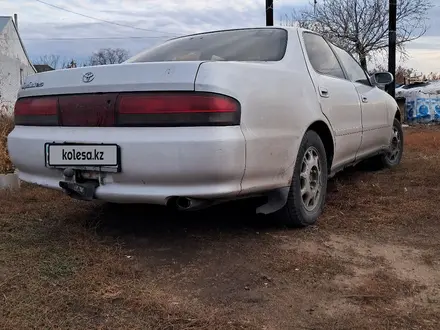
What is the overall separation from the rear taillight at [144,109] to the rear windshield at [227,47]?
90 centimetres

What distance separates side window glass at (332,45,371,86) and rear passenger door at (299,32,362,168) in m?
0.19

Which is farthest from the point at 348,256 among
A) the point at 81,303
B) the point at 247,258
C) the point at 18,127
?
the point at 18,127

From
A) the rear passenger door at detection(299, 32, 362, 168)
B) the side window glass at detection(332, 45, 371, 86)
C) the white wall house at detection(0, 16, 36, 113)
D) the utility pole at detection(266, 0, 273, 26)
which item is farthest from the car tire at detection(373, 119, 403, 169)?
the white wall house at detection(0, 16, 36, 113)

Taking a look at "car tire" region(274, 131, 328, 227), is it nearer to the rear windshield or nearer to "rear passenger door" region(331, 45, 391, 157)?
the rear windshield

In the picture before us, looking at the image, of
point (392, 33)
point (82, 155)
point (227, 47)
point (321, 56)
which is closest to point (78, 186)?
point (82, 155)

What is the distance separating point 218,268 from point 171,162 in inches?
25.9

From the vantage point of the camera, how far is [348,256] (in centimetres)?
305

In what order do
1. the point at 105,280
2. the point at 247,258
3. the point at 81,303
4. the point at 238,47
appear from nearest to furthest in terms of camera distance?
the point at 81,303 → the point at 105,280 → the point at 247,258 → the point at 238,47

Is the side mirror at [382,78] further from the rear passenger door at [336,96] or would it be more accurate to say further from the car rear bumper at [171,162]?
the car rear bumper at [171,162]

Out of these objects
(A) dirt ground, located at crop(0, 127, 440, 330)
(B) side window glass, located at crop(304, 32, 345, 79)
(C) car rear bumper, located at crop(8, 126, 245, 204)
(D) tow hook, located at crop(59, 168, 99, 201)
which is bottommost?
(A) dirt ground, located at crop(0, 127, 440, 330)

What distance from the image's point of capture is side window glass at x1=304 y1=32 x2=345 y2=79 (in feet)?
13.2

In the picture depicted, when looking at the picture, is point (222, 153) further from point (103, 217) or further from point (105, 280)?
point (103, 217)

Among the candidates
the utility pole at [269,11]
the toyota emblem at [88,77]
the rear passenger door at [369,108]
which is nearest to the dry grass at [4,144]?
the toyota emblem at [88,77]

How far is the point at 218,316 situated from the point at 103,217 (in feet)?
6.37
